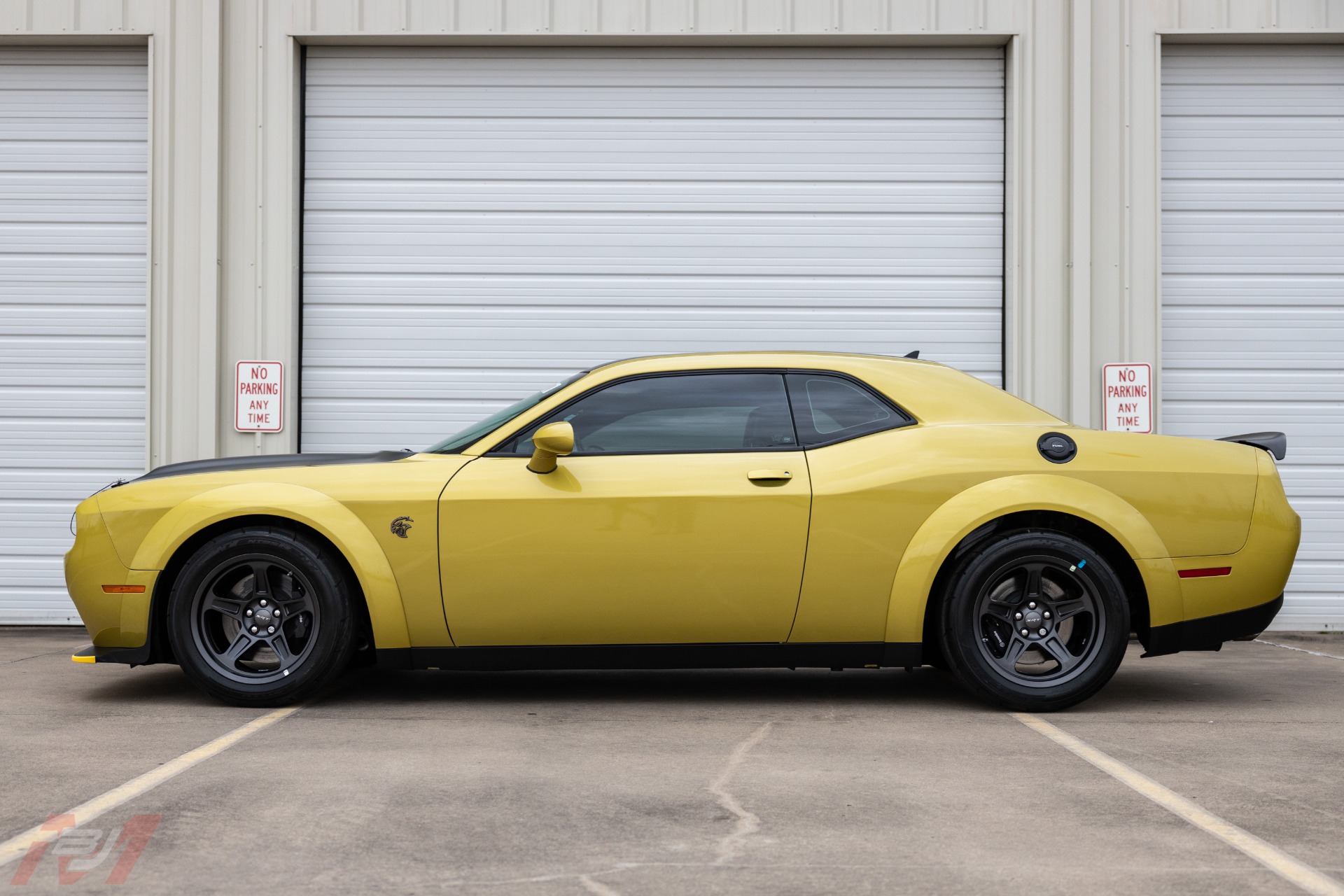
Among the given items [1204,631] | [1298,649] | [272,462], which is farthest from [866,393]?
[1298,649]

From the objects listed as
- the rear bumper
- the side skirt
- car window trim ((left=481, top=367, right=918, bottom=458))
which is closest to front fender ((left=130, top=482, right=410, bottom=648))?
the side skirt

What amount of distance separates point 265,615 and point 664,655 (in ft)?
5.33

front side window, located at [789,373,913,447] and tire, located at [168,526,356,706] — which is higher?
front side window, located at [789,373,913,447]

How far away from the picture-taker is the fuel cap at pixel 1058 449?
15.1ft

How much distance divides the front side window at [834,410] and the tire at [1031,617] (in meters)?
0.65

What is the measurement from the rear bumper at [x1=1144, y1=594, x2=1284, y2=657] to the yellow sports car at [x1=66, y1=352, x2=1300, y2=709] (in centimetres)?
1

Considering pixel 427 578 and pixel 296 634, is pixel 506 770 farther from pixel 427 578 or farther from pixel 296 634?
pixel 296 634

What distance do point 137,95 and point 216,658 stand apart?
5.32 meters

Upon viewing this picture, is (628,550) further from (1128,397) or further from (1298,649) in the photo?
(1298,649)

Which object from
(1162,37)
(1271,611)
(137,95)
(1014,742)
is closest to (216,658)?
(1014,742)

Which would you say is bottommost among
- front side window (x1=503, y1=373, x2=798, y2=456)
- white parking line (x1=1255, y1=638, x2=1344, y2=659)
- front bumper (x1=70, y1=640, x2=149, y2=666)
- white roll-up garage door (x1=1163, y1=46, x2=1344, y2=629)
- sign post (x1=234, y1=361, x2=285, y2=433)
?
white parking line (x1=1255, y1=638, x2=1344, y2=659)

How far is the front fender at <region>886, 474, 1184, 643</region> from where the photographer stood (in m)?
4.54

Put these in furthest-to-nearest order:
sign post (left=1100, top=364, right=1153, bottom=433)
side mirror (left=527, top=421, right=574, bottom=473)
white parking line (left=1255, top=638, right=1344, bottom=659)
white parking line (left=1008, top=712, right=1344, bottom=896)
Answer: sign post (left=1100, top=364, right=1153, bottom=433)
white parking line (left=1255, top=638, right=1344, bottom=659)
side mirror (left=527, top=421, right=574, bottom=473)
white parking line (left=1008, top=712, right=1344, bottom=896)

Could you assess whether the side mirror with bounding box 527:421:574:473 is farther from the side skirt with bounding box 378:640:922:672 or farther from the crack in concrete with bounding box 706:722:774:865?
the crack in concrete with bounding box 706:722:774:865
